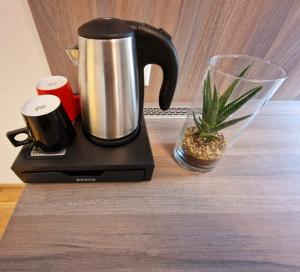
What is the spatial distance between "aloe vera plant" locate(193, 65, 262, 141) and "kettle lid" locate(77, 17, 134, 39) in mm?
197

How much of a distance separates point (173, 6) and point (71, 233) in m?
0.58

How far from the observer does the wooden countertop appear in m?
0.32

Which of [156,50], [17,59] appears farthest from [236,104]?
[17,59]

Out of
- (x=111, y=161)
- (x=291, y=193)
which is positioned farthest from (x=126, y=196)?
(x=291, y=193)

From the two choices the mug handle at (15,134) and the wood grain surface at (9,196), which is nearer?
the mug handle at (15,134)

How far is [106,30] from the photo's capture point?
293 millimetres

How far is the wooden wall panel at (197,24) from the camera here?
1.49 feet

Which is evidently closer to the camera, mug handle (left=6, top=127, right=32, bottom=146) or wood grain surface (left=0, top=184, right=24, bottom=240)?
mug handle (left=6, top=127, right=32, bottom=146)

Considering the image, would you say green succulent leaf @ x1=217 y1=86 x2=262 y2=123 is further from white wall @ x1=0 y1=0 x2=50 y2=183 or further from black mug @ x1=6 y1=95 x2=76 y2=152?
white wall @ x1=0 y1=0 x2=50 y2=183

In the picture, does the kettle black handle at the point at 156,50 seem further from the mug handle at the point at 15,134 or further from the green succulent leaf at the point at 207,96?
the mug handle at the point at 15,134

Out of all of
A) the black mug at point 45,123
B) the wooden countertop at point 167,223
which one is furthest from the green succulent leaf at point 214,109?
the black mug at point 45,123

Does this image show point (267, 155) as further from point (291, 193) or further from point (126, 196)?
point (126, 196)

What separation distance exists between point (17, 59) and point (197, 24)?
57 centimetres

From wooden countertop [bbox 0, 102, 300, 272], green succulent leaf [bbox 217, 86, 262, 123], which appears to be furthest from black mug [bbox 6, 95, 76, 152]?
green succulent leaf [bbox 217, 86, 262, 123]
